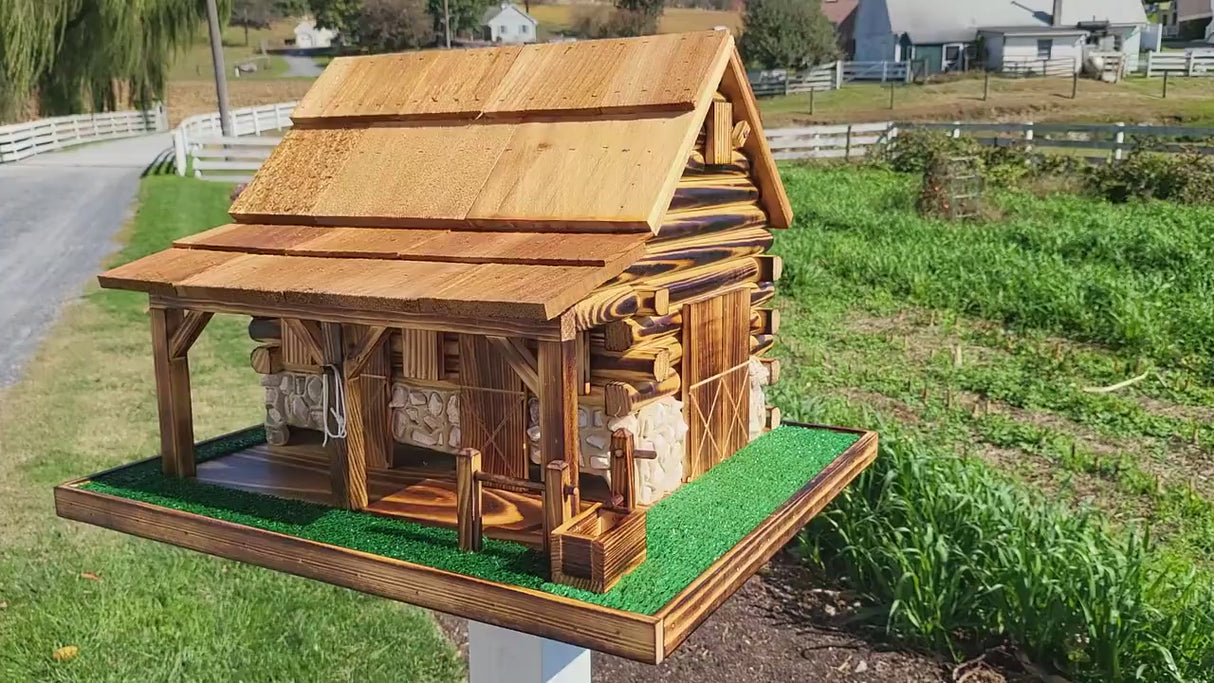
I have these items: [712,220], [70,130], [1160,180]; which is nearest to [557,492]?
[712,220]

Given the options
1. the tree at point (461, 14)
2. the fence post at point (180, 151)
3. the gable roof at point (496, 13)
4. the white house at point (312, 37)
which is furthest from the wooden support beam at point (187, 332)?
the white house at point (312, 37)

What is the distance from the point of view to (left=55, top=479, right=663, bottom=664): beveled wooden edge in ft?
6.39

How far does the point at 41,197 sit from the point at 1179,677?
20330 millimetres

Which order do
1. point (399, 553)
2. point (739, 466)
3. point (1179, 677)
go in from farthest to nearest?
point (1179, 677), point (739, 466), point (399, 553)

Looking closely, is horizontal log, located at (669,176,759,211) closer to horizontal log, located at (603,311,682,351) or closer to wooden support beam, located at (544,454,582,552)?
horizontal log, located at (603,311,682,351)

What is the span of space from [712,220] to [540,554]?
1.13 m

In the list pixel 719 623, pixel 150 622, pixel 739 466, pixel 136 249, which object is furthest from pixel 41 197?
pixel 739 466

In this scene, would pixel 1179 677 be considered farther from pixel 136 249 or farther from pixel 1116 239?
pixel 136 249

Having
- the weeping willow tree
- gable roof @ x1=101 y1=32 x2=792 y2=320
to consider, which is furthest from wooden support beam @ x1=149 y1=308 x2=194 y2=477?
the weeping willow tree

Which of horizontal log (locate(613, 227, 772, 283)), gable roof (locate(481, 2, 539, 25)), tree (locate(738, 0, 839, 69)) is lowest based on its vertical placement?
horizontal log (locate(613, 227, 772, 283))

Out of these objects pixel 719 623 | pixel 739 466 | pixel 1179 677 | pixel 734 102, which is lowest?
pixel 719 623

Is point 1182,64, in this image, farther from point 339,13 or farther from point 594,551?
point 339,13

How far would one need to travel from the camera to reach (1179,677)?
371cm

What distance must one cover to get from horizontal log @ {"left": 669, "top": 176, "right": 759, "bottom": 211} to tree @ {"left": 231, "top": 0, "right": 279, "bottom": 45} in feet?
275
